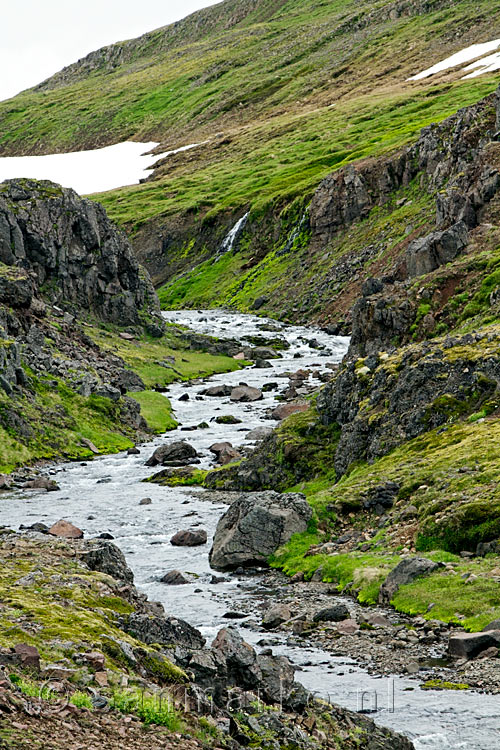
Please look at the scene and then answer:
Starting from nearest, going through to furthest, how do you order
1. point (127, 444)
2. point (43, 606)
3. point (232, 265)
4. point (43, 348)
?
point (43, 606) < point (127, 444) < point (43, 348) < point (232, 265)

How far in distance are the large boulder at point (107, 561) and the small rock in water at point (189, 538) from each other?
9831 millimetres

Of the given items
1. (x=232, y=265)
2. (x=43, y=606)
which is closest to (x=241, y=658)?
(x=43, y=606)

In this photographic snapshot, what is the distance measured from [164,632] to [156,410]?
57.4 metres

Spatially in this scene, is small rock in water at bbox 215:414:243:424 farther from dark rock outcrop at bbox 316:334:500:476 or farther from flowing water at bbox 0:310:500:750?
dark rock outcrop at bbox 316:334:500:476

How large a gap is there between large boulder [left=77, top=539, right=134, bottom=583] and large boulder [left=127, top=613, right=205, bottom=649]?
6969 millimetres

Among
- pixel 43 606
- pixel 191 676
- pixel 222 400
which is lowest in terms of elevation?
pixel 222 400

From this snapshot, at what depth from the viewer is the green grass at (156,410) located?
239 ft

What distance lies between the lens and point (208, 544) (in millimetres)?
37906

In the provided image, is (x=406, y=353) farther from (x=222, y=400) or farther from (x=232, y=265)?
(x=232, y=265)

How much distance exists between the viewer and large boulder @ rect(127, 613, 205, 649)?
1958 centimetres

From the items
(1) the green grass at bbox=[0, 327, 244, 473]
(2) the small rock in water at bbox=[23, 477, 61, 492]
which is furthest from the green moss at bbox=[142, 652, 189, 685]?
(1) the green grass at bbox=[0, 327, 244, 473]

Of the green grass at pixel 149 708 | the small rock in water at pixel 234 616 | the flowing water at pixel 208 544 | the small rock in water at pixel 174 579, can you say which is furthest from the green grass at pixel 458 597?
the green grass at pixel 149 708

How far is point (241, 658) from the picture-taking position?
1777cm

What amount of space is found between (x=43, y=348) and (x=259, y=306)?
6513 cm
